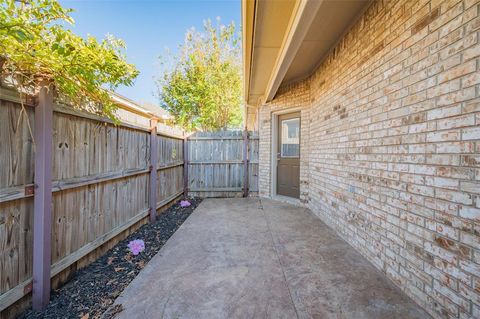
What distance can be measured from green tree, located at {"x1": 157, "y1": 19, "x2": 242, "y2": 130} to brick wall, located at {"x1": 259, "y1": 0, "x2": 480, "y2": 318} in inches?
225

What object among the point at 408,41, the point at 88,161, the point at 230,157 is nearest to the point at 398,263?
the point at 408,41

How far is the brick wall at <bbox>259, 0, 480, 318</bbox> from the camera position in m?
1.36

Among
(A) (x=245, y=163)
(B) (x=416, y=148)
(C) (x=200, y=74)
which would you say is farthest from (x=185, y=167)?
(B) (x=416, y=148)

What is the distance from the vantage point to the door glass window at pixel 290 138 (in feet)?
16.8

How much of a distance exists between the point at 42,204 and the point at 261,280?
184cm

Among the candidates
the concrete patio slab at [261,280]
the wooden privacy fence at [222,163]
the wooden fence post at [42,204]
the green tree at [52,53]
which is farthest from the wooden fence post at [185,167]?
the wooden fence post at [42,204]

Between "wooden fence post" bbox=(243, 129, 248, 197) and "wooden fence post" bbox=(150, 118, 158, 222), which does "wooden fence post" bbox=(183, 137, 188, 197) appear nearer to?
"wooden fence post" bbox=(243, 129, 248, 197)

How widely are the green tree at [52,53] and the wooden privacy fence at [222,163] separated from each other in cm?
400

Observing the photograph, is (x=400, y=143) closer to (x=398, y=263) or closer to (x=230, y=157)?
(x=398, y=263)

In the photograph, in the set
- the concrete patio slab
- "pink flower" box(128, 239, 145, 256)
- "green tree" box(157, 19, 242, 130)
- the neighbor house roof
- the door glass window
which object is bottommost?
the concrete patio slab

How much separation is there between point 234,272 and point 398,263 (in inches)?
58.1

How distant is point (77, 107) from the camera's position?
1.97 meters

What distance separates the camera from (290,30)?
2656 mm

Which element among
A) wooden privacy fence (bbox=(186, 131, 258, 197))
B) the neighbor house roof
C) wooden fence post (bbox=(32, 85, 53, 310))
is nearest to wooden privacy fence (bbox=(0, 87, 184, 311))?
wooden fence post (bbox=(32, 85, 53, 310))
